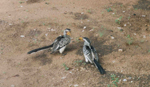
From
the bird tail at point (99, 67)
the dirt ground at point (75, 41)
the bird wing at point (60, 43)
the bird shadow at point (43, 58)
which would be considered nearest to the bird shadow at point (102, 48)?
the dirt ground at point (75, 41)

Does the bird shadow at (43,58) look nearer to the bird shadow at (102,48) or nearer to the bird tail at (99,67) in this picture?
the bird shadow at (102,48)

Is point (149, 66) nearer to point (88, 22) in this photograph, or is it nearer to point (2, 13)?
point (88, 22)

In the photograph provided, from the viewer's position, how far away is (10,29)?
7820 mm

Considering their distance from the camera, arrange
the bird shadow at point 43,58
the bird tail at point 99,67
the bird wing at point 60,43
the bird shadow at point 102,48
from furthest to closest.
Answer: the bird wing at point 60,43 < the bird shadow at point 102,48 < the bird shadow at point 43,58 < the bird tail at point 99,67

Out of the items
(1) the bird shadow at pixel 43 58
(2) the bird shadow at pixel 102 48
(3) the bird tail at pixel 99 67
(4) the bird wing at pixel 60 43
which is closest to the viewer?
(3) the bird tail at pixel 99 67

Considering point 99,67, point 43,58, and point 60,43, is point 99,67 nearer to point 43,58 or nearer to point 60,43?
point 60,43

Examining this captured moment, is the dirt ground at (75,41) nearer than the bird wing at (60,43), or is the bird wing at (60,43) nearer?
the dirt ground at (75,41)

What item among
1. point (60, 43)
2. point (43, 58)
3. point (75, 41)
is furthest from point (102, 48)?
point (43, 58)

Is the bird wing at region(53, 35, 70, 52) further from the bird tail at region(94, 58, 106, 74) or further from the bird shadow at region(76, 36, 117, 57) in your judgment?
the bird tail at region(94, 58, 106, 74)

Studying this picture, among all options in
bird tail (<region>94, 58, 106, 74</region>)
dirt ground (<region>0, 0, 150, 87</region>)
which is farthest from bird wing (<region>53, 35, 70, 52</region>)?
bird tail (<region>94, 58, 106, 74</region>)

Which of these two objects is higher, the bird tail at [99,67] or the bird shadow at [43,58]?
the bird tail at [99,67]

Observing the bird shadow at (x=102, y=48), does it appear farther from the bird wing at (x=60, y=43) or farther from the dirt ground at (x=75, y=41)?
the bird wing at (x=60, y=43)

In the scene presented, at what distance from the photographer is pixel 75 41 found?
6984 mm

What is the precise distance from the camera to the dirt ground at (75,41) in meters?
5.02
